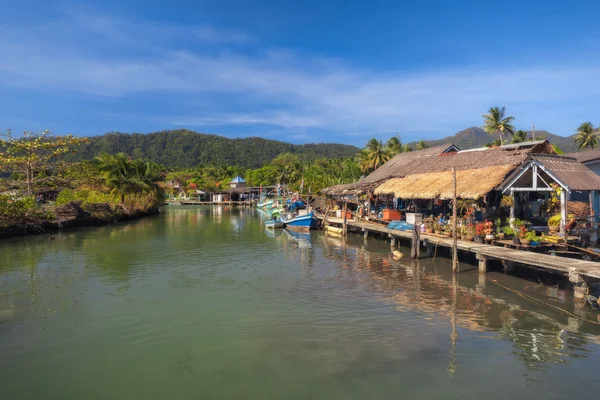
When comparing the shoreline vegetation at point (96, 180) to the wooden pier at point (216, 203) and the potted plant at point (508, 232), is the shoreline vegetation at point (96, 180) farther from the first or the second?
the potted plant at point (508, 232)

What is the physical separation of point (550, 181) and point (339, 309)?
11159 mm

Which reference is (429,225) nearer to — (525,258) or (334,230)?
(525,258)

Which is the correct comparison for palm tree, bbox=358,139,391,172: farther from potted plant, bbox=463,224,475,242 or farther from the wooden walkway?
potted plant, bbox=463,224,475,242

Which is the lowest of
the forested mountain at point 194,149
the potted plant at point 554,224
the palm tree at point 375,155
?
the potted plant at point 554,224

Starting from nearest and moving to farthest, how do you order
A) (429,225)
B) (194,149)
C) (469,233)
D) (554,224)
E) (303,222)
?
(554,224) → (469,233) → (429,225) → (303,222) → (194,149)

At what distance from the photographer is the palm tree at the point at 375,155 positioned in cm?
5359

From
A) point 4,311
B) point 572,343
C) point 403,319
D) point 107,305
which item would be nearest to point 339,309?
point 403,319

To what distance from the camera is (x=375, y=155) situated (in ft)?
177

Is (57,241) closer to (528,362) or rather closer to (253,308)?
(253,308)

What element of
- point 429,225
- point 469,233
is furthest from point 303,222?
point 469,233

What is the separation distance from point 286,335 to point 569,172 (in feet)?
42.4

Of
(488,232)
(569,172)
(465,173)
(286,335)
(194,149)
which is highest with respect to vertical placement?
(194,149)

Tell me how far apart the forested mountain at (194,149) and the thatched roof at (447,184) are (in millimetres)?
117476

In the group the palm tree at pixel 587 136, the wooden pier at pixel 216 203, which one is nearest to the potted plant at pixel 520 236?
the palm tree at pixel 587 136
